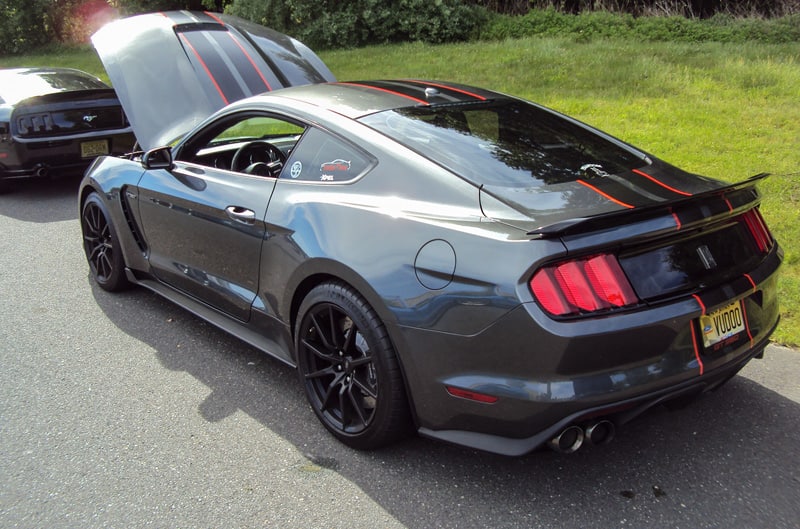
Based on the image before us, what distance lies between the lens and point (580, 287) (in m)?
2.45

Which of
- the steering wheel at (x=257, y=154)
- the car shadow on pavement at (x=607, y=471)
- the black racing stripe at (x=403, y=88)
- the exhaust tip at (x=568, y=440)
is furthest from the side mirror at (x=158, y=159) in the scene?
the exhaust tip at (x=568, y=440)

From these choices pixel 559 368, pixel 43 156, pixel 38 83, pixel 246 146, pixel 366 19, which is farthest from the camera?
pixel 366 19

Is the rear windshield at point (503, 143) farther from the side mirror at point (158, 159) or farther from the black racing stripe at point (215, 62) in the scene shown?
the black racing stripe at point (215, 62)

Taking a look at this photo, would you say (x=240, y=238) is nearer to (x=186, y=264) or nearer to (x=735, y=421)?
(x=186, y=264)

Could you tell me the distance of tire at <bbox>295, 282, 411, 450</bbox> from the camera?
113 inches

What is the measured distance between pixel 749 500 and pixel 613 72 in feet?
24.8

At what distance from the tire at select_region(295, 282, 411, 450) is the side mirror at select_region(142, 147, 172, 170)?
154 centimetres

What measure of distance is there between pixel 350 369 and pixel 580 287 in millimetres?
1127

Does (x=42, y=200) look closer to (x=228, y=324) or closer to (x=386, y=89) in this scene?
(x=228, y=324)

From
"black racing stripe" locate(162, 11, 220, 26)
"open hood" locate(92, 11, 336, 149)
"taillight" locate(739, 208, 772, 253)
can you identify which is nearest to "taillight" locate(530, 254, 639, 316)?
"taillight" locate(739, 208, 772, 253)

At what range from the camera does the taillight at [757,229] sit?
9.89 feet

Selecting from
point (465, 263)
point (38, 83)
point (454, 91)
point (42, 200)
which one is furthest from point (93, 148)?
point (465, 263)

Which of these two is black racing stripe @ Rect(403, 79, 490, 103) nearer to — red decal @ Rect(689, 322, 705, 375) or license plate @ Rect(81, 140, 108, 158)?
red decal @ Rect(689, 322, 705, 375)

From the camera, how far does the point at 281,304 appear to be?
3.41 meters
